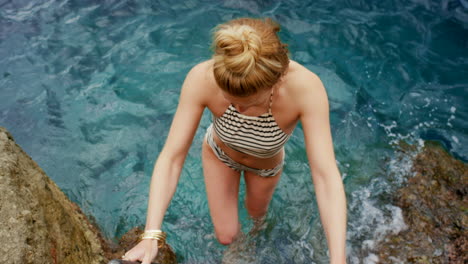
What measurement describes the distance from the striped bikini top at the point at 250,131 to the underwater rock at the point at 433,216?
6.40 feet

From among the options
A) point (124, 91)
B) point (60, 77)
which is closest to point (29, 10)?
point (60, 77)

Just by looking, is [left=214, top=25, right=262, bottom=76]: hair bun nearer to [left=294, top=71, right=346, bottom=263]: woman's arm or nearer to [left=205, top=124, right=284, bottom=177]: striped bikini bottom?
[left=294, top=71, right=346, bottom=263]: woman's arm

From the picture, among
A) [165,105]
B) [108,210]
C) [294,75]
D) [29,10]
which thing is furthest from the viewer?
[29,10]

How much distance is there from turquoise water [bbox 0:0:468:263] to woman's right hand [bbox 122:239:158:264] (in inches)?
77.9

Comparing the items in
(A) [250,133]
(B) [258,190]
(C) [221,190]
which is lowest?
(B) [258,190]

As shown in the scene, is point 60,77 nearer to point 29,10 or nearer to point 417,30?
point 29,10

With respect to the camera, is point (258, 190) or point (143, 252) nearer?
point (143, 252)

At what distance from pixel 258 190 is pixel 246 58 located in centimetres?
200

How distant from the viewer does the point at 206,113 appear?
20.7ft

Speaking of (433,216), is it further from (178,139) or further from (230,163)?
(178,139)

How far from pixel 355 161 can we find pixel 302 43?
2.42 meters

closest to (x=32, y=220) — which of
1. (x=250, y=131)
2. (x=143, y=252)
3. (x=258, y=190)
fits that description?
(x=143, y=252)

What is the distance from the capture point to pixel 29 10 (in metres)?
7.87

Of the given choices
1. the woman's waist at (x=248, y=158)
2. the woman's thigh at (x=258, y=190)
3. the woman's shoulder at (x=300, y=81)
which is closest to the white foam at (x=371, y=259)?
the woman's thigh at (x=258, y=190)
